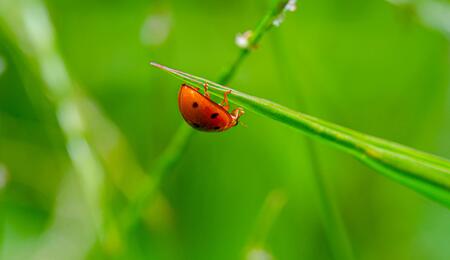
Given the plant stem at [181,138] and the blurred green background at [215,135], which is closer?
the plant stem at [181,138]

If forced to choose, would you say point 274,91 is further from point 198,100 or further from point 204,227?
point 198,100

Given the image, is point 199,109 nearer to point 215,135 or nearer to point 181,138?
point 181,138

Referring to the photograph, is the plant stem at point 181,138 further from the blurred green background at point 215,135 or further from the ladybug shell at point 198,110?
the blurred green background at point 215,135

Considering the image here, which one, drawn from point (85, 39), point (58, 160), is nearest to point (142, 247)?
point (58, 160)

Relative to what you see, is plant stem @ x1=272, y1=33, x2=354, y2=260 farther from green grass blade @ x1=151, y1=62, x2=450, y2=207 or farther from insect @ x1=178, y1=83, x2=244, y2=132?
green grass blade @ x1=151, y1=62, x2=450, y2=207

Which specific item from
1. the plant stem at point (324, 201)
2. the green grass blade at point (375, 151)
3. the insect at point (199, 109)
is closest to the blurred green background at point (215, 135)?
the plant stem at point (324, 201)

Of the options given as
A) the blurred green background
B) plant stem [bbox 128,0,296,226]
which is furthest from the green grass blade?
the blurred green background
